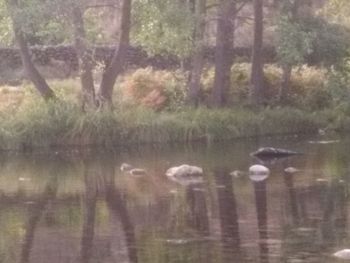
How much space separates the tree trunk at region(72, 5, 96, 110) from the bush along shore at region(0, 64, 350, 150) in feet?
1.37

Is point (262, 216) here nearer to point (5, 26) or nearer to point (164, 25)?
point (164, 25)

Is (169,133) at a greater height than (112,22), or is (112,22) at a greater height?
(112,22)

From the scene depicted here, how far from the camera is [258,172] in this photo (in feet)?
78.7

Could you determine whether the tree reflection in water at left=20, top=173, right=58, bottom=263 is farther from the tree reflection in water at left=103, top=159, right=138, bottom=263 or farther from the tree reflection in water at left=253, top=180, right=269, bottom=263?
the tree reflection in water at left=253, top=180, right=269, bottom=263

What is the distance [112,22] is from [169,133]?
32.1 feet

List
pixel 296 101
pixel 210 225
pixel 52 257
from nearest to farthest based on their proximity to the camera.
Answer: pixel 52 257 < pixel 210 225 < pixel 296 101

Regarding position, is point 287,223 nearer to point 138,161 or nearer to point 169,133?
point 138,161

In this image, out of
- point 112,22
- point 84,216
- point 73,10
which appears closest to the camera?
point 84,216

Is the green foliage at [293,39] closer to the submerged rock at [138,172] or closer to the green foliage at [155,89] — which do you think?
the green foliage at [155,89]

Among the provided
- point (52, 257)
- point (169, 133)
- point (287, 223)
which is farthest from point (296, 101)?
point (52, 257)

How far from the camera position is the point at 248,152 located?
28828mm

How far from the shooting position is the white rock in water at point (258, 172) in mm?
23109

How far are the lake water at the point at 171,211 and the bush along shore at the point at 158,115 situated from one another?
Result: 3007 millimetres

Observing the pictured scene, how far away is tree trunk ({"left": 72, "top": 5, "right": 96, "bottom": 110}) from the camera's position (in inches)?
1261
